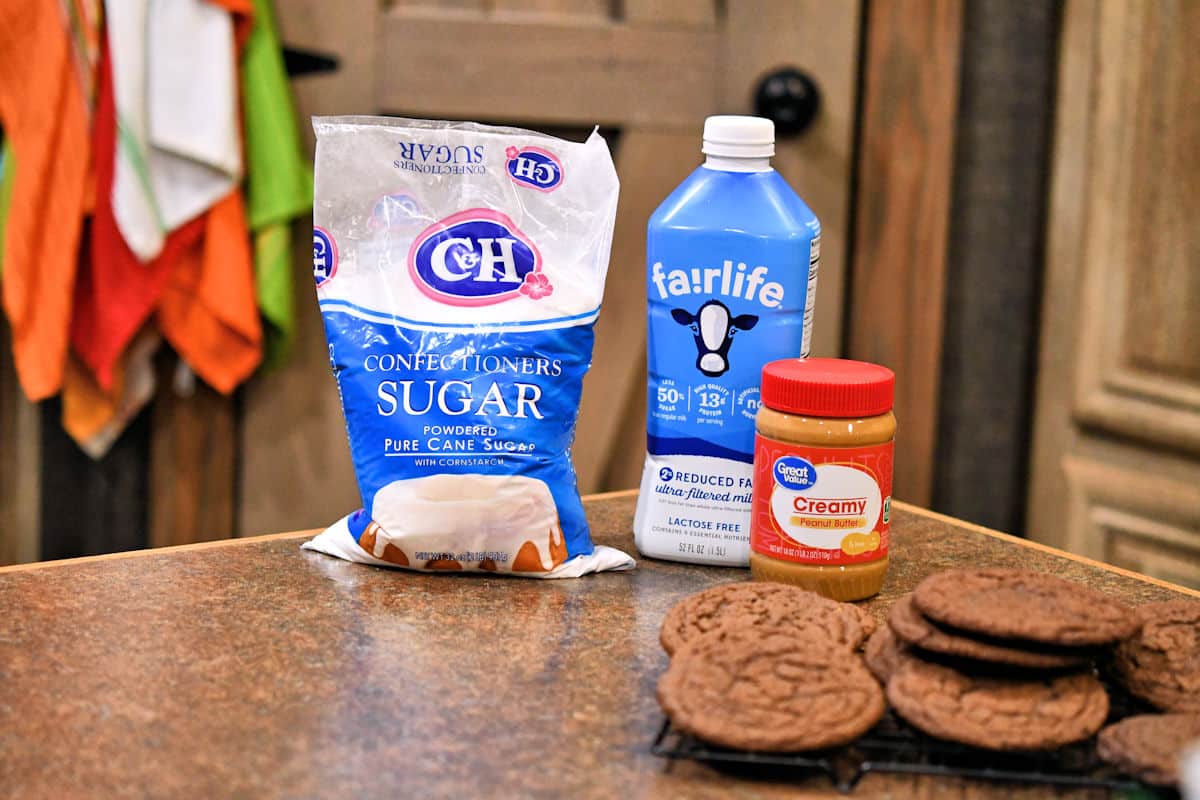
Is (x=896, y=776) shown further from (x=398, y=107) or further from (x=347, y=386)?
(x=398, y=107)

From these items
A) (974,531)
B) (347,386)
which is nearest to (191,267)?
(347,386)

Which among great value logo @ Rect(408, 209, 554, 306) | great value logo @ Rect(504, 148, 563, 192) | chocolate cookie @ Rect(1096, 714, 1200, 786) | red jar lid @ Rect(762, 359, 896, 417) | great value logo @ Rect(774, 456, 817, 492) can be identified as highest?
great value logo @ Rect(504, 148, 563, 192)

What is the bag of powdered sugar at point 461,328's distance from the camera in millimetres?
952

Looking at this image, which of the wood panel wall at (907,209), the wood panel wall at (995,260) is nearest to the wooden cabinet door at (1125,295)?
the wood panel wall at (995,260)

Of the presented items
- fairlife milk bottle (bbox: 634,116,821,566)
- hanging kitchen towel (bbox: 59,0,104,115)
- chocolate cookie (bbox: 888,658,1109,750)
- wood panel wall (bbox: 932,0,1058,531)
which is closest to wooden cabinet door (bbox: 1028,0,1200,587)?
wood panel wall (bbox: 932,0,1058,531)

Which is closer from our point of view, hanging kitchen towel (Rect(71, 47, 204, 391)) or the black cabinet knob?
hanging kitchen towel (Rect(71, 47, 204, 391))

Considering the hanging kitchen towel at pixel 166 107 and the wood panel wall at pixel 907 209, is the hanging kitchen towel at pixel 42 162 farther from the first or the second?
the wood panel wall at pixel 907 209

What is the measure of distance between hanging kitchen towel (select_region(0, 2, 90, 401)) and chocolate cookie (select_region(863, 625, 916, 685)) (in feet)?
3.95

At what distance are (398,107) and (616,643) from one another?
42.9 inches

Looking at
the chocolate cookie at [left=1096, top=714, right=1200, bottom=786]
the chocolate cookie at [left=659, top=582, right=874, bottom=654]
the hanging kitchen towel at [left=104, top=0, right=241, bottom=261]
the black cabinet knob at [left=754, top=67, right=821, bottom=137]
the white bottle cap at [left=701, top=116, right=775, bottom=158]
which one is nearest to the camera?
the chocolate cookie at [left=1096, top=714, right=1200, bottom=786]

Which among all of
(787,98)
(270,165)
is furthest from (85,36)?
(787,98)

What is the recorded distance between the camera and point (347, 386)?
3.19 ft

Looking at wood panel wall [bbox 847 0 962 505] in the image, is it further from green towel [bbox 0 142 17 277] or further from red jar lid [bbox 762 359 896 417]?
green towel [bbox 0 142 17 277]

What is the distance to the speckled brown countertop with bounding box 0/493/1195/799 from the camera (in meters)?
0.66
